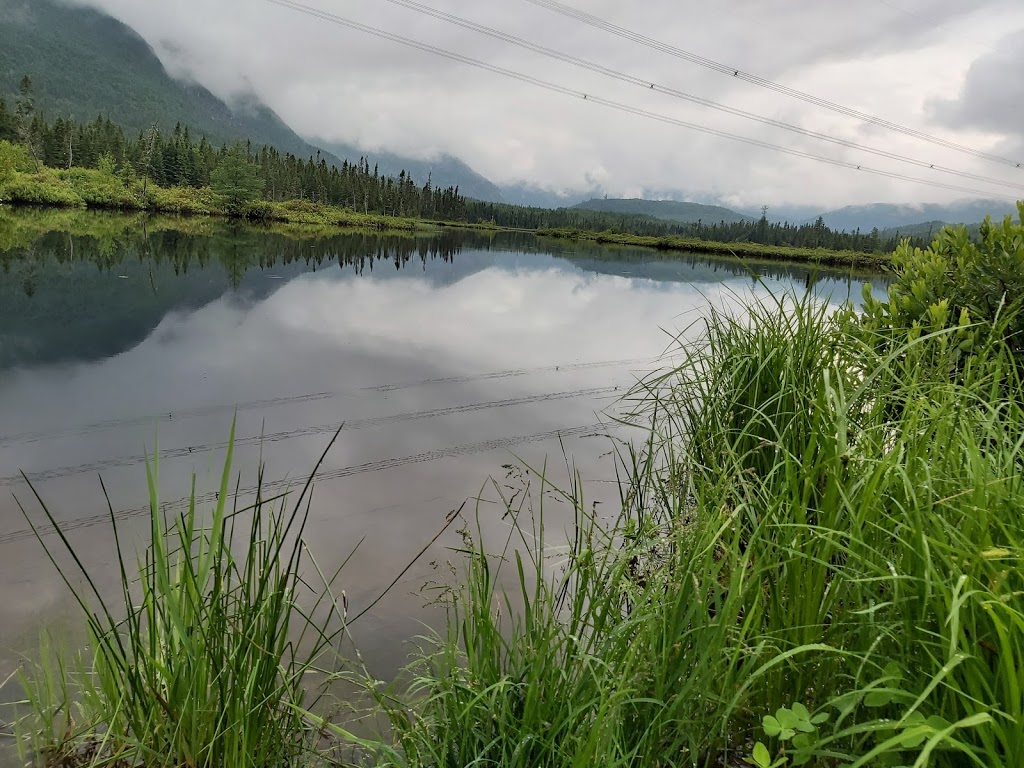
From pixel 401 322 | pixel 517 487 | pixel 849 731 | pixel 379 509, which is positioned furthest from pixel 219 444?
pixel 401 322

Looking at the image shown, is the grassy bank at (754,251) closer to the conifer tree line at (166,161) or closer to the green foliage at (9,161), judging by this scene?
the conifer tree line at (166,161)

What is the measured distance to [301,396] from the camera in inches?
248

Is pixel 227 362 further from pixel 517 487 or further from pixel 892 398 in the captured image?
pixel 892 398

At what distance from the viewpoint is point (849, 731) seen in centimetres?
104

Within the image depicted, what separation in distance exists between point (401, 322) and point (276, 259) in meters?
10.2

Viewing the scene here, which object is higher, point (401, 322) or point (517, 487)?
point (401, 322)

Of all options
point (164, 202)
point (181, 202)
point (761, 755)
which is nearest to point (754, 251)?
point (181, 202)

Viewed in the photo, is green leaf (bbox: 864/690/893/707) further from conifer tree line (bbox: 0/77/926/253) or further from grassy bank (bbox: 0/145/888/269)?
conifer tree line (bbox: 0/77/926/253)

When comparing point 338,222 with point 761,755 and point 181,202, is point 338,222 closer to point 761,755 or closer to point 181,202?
point 181,202

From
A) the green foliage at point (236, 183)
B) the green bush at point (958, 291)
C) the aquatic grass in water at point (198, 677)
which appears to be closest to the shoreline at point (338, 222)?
the green foliage at point (236, 183)

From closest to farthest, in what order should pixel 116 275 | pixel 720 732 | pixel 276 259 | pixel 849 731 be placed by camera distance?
1. pixel 849 731
2. pixel 720 732
3. pixel 116 275
4. pixel 276 259

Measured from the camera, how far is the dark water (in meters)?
3.40

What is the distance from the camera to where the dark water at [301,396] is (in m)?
3.40

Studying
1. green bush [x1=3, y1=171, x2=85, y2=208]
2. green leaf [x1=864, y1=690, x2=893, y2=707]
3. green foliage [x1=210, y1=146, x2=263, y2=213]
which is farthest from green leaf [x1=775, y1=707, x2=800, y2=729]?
green foliage [x1=210, y1=146, x2=263, y2=213]
